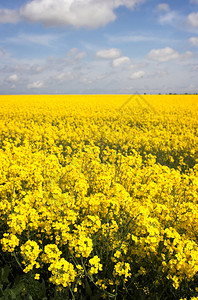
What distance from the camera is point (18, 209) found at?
3.02m

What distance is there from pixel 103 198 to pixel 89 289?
1251 mm

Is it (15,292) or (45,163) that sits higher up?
(45,163)

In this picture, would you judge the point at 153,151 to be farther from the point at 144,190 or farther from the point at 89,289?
the point at 89,289

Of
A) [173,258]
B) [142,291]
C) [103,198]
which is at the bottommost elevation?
[142,291]

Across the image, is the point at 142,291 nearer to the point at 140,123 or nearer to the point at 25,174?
the point at 25,174

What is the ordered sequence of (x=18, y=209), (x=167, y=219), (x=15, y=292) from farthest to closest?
(x=167, y=219) → (x=18, y=209) → (x=15, y=292)

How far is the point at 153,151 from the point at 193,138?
2028mm

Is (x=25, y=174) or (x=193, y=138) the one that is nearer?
(x=25, y=174)

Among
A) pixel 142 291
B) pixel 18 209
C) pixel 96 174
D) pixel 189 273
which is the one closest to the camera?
pixel 189 273

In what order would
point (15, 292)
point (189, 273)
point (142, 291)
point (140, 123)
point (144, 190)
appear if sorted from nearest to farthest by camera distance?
point (189, 273), point (15, 292), point (142, 291), point (144, 190), point (140, 123)

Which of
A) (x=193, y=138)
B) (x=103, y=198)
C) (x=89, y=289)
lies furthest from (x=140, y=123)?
(x=89, y=289)

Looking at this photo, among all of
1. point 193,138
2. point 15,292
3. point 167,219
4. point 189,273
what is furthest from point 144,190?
point 193,138

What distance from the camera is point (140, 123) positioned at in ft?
51.8

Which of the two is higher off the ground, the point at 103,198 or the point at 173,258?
the point at 103,198
